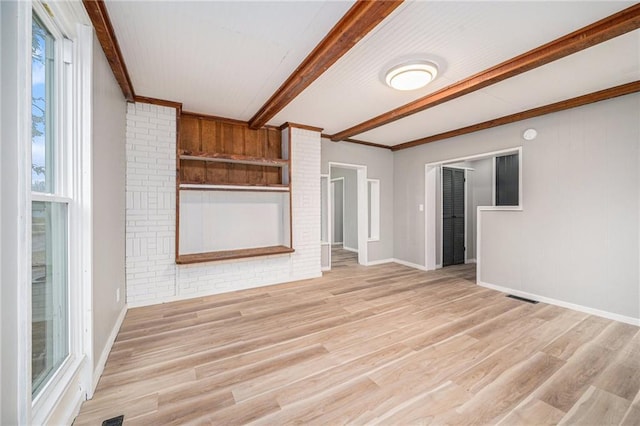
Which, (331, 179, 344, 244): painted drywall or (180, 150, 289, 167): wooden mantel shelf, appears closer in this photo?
(180, 150, 289, 167): wooden mantel shelf

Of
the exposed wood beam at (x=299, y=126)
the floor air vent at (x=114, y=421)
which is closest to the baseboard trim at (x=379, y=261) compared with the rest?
the exposed wood beam at (x=299, y=126)

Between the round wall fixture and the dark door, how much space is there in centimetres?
175

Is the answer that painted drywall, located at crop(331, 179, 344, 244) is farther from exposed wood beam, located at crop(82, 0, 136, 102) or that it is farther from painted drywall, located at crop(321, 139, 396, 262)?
exposed wood beam, located at crop(82, 0, 136, 102)

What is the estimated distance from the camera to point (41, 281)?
1.37 metres

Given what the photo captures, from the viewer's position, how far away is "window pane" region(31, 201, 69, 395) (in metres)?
1.30

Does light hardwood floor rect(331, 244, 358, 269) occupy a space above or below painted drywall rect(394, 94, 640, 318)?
below

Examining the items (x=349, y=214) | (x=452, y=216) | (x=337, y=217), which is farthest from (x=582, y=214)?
(x=337, y=217)

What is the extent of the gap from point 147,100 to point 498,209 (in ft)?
16.9

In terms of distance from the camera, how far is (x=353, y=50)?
7.58 feet

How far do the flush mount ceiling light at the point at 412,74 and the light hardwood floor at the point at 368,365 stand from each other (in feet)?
8.21

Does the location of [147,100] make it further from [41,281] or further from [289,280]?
[289,280]

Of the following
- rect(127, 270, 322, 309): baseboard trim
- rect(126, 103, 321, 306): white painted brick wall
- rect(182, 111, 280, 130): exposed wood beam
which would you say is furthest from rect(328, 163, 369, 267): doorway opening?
rect(126, 103, 321, 306): white painted brick wall

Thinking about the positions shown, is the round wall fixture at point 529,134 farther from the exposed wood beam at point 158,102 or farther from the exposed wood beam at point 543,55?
the exposed wood beam at point 158,102

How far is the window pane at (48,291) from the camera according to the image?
4.27ft
